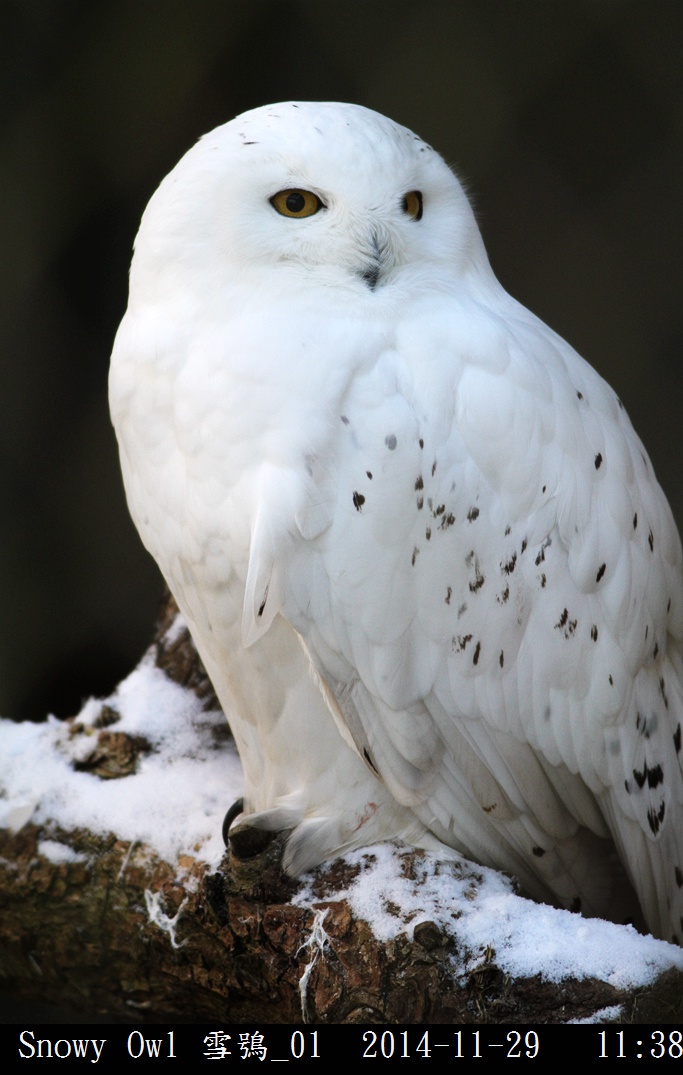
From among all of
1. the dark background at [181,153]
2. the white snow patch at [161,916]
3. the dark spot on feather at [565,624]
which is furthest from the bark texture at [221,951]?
the dark background at [181,153]

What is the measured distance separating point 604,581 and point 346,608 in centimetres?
34

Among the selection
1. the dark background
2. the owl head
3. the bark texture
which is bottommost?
the bark texture

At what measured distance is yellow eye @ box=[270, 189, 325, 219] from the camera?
54.0 inches

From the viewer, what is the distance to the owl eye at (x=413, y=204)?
143 centimetres

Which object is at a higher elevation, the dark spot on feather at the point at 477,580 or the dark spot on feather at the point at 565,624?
the dark spot on feather at the point at 477,580

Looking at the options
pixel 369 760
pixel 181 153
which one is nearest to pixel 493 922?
pixel 369 760

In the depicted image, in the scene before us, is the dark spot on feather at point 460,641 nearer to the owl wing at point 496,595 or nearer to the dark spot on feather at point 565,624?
the owl wing at point 496,595

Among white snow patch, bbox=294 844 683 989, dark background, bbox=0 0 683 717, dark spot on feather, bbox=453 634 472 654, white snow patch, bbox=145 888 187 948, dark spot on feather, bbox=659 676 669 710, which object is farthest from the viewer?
dark background, bbox=0 0 683 717

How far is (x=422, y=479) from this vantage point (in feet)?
4.31

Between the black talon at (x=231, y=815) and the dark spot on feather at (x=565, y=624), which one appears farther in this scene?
the black talon at (x=231, y=815)

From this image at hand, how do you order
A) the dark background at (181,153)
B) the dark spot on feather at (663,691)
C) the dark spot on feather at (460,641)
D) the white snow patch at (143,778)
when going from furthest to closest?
the dark background at (181,153), the white snow patch at (143,778), the dark spot on feather at (663,691), the dark spot on feather at (460,641)

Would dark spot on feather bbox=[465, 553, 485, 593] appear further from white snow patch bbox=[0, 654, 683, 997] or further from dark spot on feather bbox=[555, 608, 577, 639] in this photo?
white snow patch bbox=[0, 654, 683, 997]

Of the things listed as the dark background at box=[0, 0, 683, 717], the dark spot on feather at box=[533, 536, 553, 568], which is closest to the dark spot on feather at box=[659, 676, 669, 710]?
the dark spot on feather at box=[533, 536, 553, 568]

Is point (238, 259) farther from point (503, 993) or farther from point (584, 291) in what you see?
point (584, 291)
